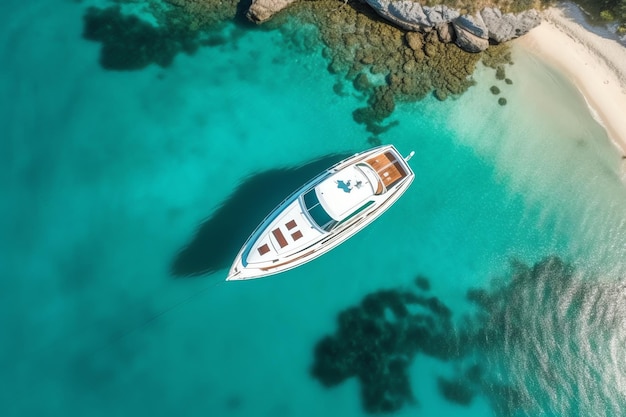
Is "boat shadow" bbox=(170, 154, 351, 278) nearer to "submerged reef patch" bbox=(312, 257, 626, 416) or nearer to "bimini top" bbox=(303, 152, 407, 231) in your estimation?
"bimini top" bbox=(303, 152, 407, 231)

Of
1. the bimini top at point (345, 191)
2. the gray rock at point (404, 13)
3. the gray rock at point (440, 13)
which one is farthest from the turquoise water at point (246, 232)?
the gray rock at point (404, 13)

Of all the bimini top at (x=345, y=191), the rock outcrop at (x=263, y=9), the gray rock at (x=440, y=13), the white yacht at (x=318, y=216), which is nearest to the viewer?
the bimini top at (x=345, y=191)

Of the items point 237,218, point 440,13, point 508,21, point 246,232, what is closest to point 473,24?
point 440,13

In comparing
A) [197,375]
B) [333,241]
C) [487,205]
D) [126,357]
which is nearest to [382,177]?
[333,241]

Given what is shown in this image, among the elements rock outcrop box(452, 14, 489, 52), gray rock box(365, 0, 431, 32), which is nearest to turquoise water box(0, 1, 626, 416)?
rock outcrop box(452, 14, 489, 52)

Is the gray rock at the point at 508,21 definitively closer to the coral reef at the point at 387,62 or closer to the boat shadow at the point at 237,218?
the coral reef at the point at 387,62

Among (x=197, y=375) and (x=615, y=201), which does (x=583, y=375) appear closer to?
(x=615, y=201)

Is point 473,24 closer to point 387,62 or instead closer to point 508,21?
point 508,21

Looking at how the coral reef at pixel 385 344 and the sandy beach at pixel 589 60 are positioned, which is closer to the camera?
the coral reef at pixel 385 344
